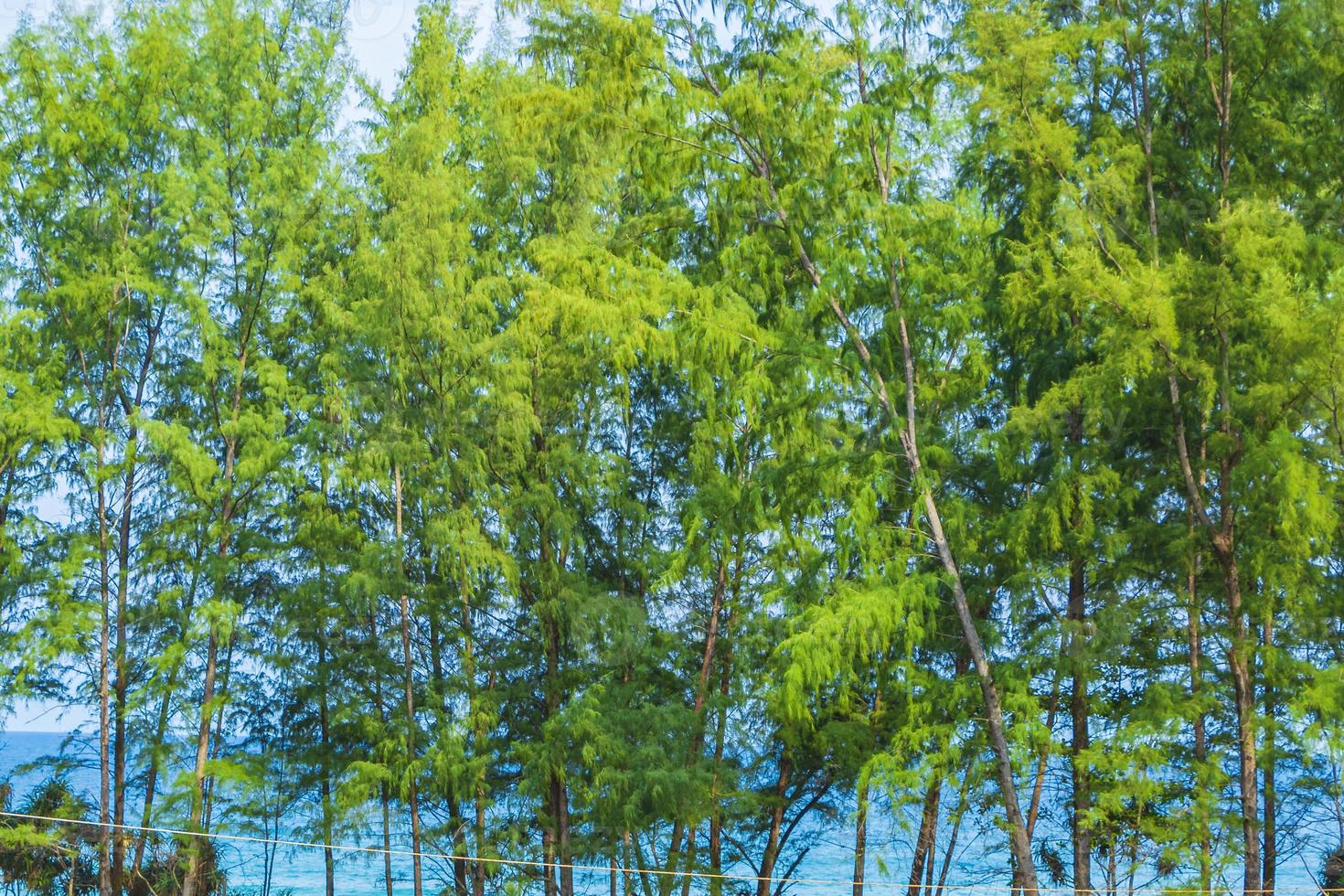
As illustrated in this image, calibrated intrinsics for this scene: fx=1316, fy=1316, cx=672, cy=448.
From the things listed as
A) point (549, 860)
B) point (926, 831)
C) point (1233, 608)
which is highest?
point (1233, 608)

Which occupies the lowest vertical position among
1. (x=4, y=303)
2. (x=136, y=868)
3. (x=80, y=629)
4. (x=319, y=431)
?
→ (x=136, y=868)

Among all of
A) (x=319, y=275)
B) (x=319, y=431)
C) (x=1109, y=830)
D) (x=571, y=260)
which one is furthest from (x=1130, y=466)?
(x=319, y=275)

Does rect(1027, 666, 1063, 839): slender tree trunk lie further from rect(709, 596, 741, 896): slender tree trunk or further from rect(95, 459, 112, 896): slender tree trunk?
rect(95, 459, 112, 896): slender tree trunk

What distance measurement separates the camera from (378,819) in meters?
13.4

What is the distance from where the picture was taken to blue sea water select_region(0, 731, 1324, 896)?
42.9ft

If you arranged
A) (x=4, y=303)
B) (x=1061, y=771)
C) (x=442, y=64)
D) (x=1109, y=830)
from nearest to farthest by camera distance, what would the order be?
(x=1109, y=830)
(x=1061, y=771)
(x=4, y=303)
(x=442, y=64)

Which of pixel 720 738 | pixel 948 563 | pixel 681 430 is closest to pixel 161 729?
pixel 720 738

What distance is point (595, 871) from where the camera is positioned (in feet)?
53.5

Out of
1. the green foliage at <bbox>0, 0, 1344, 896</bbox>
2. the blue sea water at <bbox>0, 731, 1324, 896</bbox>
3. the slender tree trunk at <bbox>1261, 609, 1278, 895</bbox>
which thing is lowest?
the blue sea water at <bbox>0, 731, 1324, 896</bbox>

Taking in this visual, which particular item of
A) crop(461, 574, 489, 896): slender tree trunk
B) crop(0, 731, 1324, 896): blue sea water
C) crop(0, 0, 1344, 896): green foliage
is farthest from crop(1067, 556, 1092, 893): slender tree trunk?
crop(461, 574, 489, 896): slender tree trunk

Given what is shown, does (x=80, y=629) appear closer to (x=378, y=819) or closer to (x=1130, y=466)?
(x=378, y=819)

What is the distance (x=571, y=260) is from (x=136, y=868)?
7.09 meters

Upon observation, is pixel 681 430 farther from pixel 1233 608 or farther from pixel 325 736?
pixel 1233 608

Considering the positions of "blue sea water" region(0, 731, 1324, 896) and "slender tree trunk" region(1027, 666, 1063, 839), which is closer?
"slender tree trunk" region(1027, 666, 1063, 839)
